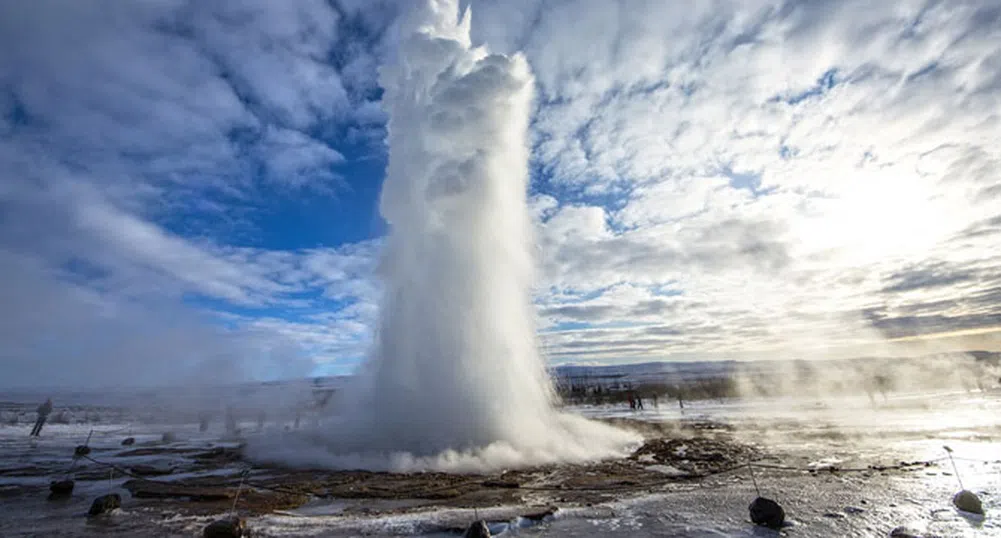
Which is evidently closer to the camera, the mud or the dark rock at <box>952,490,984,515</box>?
the dark rock at <box>952,490,984,515</box>

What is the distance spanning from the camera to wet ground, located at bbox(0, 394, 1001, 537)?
8641 mm

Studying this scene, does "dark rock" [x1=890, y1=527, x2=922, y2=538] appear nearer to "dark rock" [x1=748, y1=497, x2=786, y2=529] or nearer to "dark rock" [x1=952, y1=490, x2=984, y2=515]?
"dark rock" [x1=748, y1=497, x2=786, y2=529]

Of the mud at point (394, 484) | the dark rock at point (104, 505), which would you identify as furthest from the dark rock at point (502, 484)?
the dark rock at point (104, 505)

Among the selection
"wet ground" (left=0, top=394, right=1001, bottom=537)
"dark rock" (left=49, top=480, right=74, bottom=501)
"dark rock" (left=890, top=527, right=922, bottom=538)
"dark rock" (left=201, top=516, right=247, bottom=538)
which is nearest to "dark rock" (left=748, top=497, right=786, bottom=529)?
"wet ground" (left=0, top=394, right=1001, bottom=537)

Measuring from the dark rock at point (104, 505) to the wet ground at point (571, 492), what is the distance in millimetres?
309

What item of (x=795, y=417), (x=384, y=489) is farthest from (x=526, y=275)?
(x=795, y=417)

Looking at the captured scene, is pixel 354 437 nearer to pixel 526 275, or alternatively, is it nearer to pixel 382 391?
pixel 382 391

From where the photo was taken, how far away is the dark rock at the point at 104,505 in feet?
33.1

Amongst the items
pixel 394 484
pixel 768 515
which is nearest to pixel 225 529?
pixel 394 484

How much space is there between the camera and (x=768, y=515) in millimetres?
8469

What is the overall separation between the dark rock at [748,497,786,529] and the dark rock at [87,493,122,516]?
13339 millimetres

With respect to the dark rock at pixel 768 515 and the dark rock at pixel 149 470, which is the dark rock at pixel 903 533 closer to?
the dark rock at pixel 768 515

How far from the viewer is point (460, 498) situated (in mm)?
11336

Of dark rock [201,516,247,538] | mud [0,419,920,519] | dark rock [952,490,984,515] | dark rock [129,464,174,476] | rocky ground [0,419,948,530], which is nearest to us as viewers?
dark rock [201,516,247,538]
